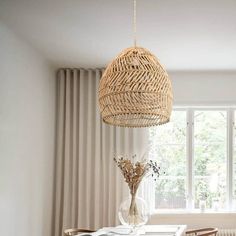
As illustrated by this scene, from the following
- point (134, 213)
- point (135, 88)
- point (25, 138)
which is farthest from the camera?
point (25, 138)

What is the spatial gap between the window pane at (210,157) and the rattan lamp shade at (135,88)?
2.94m

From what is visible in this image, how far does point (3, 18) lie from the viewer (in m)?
3.92

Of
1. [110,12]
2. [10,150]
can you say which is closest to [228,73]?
[110,12]

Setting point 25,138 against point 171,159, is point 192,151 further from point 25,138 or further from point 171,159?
point 25,138

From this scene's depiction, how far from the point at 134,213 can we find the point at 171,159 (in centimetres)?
206

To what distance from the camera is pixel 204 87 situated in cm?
589

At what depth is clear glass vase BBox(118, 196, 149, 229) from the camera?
12.9ft

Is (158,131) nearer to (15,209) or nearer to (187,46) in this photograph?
(187,46)

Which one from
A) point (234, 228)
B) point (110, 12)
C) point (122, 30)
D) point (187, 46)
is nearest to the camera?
point (110, 12)

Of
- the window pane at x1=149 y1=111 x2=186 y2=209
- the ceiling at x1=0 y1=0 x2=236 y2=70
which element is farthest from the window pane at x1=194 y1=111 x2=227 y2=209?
the ceiling at x1=0 y1=0 x2=236 y2=70

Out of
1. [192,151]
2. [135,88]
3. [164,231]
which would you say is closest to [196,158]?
[192,151]

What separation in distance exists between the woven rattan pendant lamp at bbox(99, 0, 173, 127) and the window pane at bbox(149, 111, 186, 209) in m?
2.89

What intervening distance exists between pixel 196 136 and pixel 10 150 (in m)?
2.67

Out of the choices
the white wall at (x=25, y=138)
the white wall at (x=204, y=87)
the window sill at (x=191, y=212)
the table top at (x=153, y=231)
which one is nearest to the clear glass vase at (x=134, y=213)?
the table top at (x=153, y=231)
